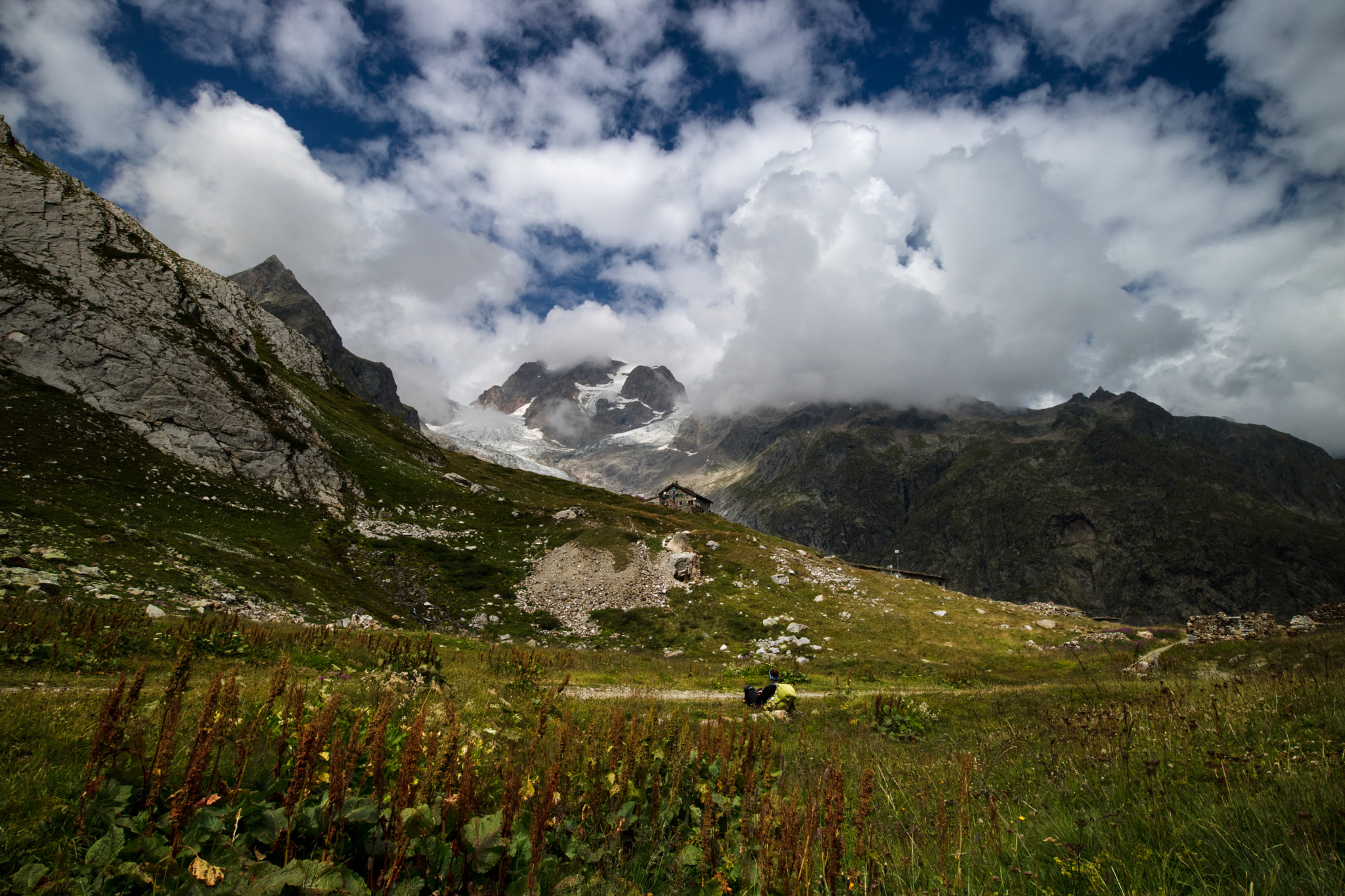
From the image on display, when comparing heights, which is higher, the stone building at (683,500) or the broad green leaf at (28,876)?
the stone building at (683,500)

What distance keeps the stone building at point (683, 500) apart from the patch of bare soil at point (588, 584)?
5386 centimetres

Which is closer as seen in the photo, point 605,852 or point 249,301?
point 605,852

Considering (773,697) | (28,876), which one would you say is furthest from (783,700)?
(28,876)

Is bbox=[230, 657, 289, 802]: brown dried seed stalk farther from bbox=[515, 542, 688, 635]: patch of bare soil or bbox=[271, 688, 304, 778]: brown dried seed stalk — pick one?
bbox=[515, 542, 688, 635]: patch of bare soil

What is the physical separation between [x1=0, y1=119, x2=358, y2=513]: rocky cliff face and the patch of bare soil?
18.3 metres

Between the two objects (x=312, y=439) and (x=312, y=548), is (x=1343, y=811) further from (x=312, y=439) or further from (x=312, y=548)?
(x=312, y=439)

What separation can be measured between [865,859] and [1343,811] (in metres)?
3.49

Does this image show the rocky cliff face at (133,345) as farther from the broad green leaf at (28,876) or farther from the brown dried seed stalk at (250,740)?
Answer: the broad green leaf at (28,876)

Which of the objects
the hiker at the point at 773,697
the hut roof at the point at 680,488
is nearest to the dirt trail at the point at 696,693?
the hiker at the point at 773,697

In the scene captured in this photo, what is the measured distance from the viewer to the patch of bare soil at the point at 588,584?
139 feet

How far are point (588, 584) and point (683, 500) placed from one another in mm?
63738

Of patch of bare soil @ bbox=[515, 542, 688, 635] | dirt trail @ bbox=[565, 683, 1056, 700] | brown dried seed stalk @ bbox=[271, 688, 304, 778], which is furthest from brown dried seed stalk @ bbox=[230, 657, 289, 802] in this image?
patch of bare soil @ bbox=[515, 542, 688, 635]

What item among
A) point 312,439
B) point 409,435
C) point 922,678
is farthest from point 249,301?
point 922,678

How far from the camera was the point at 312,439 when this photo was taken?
50344mm
